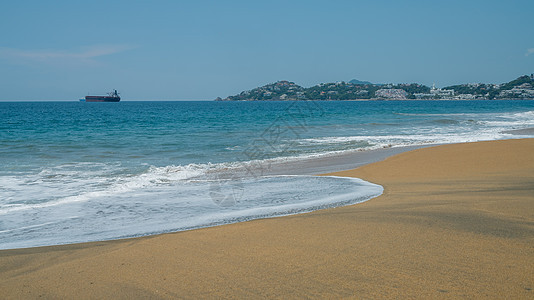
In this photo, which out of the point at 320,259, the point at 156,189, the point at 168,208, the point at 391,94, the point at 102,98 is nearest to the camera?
the point at 320,259

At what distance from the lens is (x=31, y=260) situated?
151 inches

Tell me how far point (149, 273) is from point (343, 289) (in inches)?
64.9

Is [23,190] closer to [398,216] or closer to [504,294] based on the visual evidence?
[398,216]

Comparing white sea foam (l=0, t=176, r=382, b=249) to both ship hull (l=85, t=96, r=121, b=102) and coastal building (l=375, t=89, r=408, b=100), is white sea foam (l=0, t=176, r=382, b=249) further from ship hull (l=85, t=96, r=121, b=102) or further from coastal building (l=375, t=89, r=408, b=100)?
ship hull (l=85, t=96, r=121, b=102)

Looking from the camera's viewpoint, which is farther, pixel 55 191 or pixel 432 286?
pixel 55 191

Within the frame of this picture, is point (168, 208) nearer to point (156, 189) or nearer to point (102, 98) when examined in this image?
point (156, 189)

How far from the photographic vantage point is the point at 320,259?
11.0ft

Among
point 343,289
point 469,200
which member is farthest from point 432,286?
point 469,200

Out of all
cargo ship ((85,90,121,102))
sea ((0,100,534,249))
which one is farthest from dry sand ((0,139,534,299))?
cargo ship ((85,90,121,102))

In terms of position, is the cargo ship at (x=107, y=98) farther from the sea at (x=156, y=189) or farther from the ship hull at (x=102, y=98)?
the sea at (x=156, y=189)

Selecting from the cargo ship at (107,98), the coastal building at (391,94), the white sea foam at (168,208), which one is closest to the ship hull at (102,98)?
the cargo ship at (107,98)

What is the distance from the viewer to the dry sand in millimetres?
2809

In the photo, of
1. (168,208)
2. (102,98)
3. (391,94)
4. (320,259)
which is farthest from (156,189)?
(102,98)

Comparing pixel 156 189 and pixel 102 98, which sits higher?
pixel 102 98
